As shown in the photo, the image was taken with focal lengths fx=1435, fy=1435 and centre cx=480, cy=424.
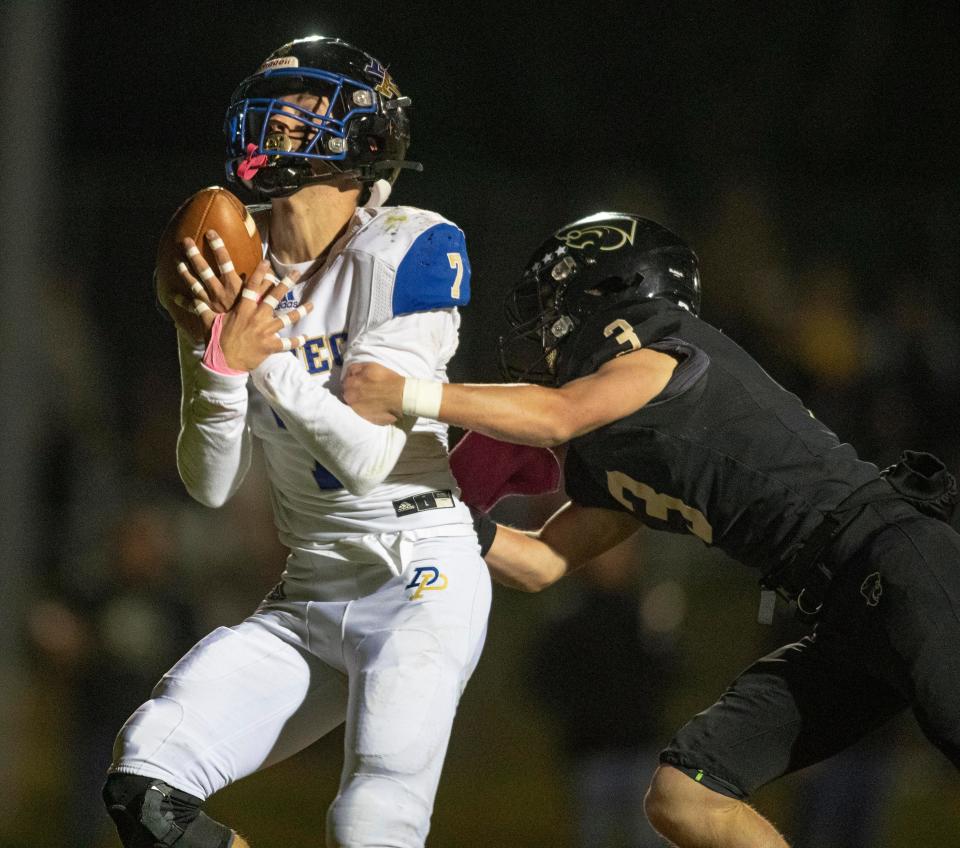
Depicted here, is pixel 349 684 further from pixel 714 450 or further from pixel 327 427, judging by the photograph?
pixel 714 450

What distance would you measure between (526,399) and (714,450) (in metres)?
0.49

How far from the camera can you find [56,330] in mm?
7426

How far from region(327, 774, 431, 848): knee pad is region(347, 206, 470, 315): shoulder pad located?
942 mm

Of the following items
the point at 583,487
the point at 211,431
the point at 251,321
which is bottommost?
the point at 583,487

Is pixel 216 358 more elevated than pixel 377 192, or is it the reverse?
pixel 377 192

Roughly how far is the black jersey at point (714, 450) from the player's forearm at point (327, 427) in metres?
0.62

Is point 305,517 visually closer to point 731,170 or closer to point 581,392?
point 581,392

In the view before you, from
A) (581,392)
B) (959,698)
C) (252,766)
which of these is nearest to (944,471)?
(959,698)

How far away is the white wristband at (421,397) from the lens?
2854mm

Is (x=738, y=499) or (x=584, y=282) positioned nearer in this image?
(x=738, y=499)

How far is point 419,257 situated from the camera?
2.96m

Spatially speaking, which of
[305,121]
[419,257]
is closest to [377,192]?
[305,121]

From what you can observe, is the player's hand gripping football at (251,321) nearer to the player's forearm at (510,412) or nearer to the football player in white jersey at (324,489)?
the football player in white jersey at (324,489)

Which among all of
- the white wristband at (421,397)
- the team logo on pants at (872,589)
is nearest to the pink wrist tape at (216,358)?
the white wristband at (421,397)
